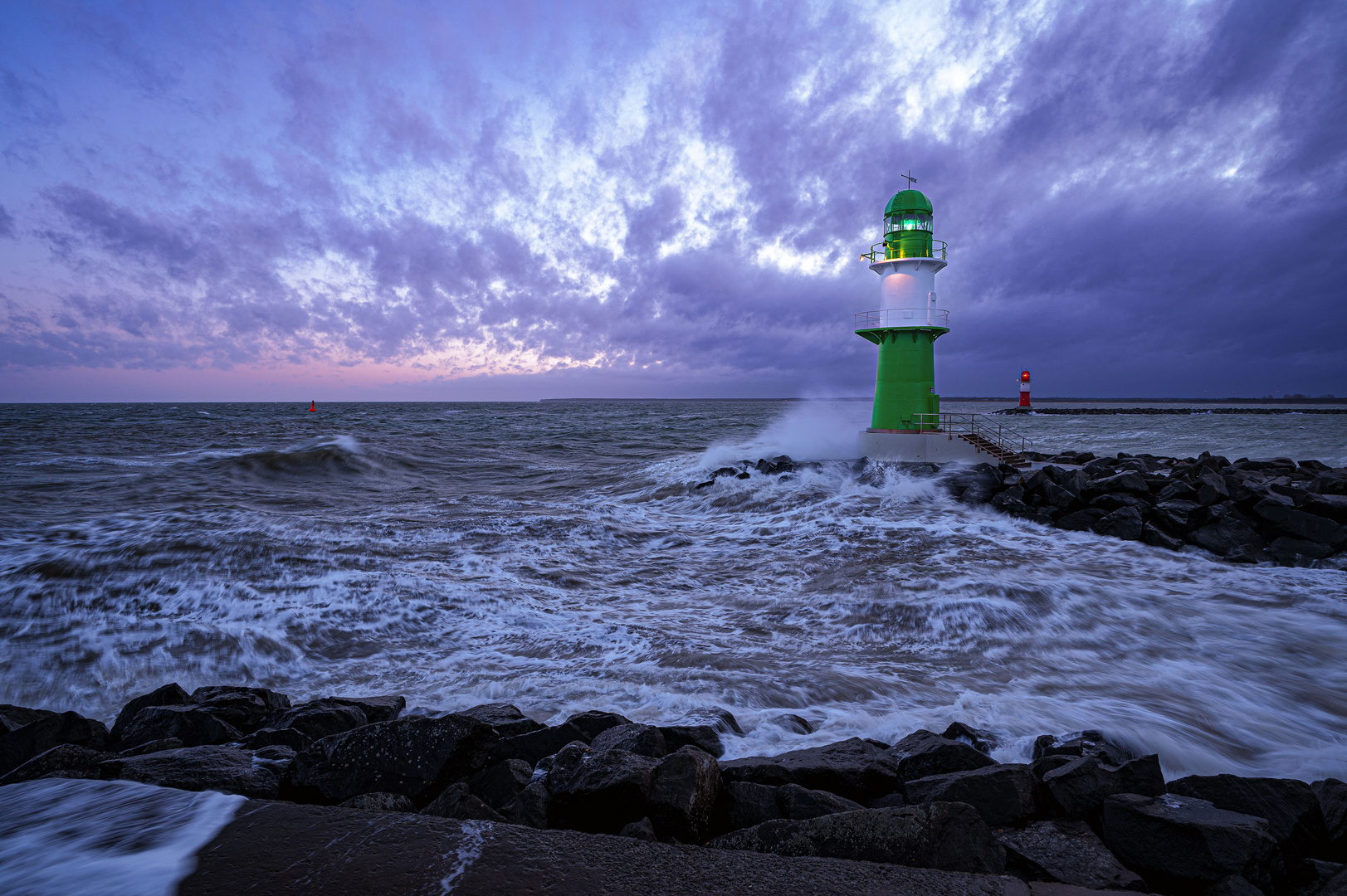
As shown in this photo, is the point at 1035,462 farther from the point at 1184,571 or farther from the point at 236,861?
the point at 236,861

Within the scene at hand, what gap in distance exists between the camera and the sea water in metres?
4.30

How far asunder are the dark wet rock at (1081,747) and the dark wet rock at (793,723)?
48.6 inches

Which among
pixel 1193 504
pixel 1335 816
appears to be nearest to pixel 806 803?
pixel 1335 816

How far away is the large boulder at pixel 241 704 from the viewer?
3826mm

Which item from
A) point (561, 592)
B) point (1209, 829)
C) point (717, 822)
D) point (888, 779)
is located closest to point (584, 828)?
point (717, 822)

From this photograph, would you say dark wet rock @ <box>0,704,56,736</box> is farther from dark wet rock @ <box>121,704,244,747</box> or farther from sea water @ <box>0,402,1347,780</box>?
sea water @ <box>0,402,1347,780</box>

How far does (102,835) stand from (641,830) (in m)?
1.85

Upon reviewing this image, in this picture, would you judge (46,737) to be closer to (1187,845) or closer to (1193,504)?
(1187,845)

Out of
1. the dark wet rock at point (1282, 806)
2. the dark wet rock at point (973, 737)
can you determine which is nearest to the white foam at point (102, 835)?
the dark wet rock at point (973, 737)

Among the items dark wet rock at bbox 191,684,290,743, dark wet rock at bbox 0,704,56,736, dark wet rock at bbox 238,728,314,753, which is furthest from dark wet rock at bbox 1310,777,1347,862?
dark wet rock at bbox 0,704,56,736

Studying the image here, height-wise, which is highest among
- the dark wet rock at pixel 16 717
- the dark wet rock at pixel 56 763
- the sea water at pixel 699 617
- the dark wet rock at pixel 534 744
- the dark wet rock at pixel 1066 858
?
the dark wet rock at pixel 56 763

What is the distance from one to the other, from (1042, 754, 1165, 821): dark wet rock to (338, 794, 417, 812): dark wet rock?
8.70 ft

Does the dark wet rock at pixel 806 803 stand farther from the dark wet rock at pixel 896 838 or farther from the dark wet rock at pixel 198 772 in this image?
the dark wet rock at pixel 198 772

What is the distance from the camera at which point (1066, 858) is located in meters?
2.24
